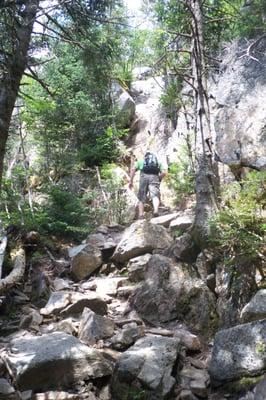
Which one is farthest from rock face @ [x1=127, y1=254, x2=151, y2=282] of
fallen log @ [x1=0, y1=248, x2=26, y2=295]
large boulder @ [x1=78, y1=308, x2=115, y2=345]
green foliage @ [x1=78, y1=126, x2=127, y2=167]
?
green foliage @ [x1=78, y1=126, x2=127, y2=167]

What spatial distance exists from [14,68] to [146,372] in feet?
13.4

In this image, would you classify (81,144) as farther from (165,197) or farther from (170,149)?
(165,197)

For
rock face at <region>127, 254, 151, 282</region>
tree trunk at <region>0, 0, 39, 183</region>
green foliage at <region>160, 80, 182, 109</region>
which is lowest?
rock face at <region>127, 254, 151, 282</region>

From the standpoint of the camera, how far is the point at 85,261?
7.69 meters

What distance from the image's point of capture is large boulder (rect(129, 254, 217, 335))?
5500 mm

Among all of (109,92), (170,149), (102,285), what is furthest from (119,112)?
(102,285)

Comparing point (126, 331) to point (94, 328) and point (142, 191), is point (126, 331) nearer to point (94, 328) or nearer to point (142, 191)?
point (94, 328)

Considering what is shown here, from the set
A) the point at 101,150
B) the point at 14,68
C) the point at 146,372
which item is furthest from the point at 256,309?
the point at 101,150

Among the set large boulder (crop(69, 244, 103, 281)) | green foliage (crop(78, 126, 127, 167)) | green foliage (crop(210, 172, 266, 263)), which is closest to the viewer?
green foliage (crop(210, 172, 266, 263))

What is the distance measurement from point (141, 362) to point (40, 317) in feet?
7.59

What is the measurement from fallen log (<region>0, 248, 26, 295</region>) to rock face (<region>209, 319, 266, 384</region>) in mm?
3780

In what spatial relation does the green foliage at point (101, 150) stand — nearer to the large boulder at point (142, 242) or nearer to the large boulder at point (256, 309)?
the large boulder at point (142, 242)

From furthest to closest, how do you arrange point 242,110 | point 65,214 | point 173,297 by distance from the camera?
point 65,214 → point 242,110 → point 173,297

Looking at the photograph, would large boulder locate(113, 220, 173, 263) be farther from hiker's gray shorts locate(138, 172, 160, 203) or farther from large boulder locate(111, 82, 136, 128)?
large boulder locate(111, 82, 136, 128)
